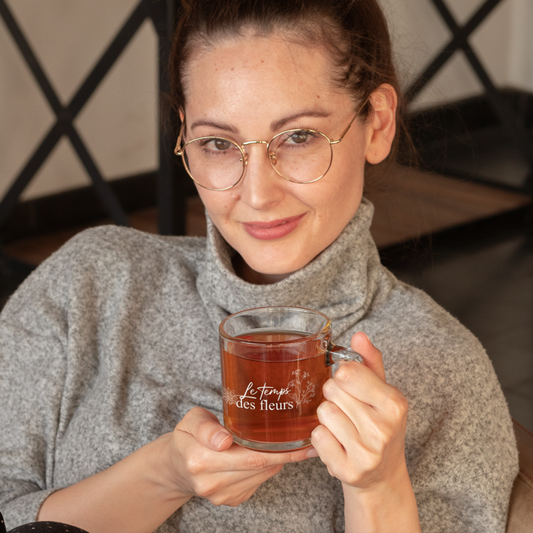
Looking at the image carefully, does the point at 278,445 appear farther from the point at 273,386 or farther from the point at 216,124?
the point at 216,124

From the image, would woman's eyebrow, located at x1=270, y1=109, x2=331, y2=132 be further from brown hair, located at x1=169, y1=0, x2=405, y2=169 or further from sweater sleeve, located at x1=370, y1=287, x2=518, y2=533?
sweater sleeve, located at x1=370, y1=287, x2=518, y2=533

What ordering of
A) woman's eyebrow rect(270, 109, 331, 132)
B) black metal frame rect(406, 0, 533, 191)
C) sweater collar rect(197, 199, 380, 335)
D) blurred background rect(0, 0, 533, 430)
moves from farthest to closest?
black metal frame rect(406, 0, 533, 191)
blurred background rect(0, 0, 533, 430)
sweater collar rect(197, 199, 380, 335)
woman's eyebrow rect(270, 109, 331, 132)

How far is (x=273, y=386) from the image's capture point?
2.58 feet

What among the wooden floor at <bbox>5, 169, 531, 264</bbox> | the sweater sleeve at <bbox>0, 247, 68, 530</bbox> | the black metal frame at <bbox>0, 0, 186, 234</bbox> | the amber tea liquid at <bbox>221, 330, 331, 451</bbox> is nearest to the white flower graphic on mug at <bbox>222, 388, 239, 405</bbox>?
the amber tea liquid at <bbox>221, 330, 331, 451</bbox>

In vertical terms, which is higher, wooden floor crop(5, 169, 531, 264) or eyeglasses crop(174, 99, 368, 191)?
eyeglasses crop(174, 99, 368, 191)

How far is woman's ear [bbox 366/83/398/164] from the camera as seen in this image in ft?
3.89

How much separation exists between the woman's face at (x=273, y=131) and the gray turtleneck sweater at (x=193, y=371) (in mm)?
60

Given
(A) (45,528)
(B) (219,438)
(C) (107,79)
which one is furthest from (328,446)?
(C) (107,79)

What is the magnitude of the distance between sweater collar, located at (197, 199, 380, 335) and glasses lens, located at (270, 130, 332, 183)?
14 centimetres

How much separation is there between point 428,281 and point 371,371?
9.80 feet

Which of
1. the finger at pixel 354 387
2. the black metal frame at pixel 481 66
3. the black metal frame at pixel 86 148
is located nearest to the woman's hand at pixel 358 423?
the finger at pixel 354 387

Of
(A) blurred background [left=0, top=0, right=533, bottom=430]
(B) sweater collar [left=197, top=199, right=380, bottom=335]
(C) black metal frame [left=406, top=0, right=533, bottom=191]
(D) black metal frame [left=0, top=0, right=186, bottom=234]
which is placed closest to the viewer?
(B) sweater collar [left=197, top=199, right=380, bottom=335]

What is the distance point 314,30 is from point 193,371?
57 cm

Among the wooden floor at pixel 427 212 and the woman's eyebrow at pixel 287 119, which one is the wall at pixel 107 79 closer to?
the wooden floor at pixel 427 212
